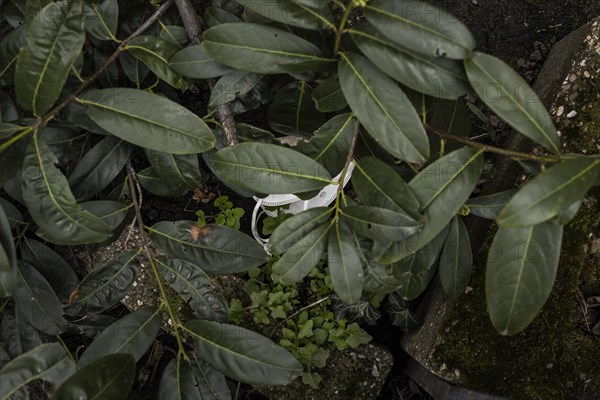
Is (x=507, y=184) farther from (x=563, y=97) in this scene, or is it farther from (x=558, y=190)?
(x=558, y=190)

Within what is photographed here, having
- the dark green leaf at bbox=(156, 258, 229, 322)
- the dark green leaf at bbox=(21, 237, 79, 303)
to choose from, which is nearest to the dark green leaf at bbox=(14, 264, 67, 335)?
the dark green leaf at bbox=(21, 237, 79, 303)

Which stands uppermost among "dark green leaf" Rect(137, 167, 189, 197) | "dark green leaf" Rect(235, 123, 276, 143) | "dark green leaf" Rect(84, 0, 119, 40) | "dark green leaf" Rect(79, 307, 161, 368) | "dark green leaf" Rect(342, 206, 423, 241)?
"dark green leaf" Rect(84, 0, 119, 40)

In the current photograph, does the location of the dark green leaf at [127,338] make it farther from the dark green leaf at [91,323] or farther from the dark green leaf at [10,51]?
the dark green leaf at [10,51]

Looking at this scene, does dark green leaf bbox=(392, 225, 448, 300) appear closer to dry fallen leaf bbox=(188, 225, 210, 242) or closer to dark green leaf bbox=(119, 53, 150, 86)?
dry fallen leaf bbox=(188, 225, 210, 242)

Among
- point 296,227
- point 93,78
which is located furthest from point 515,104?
point 93,78

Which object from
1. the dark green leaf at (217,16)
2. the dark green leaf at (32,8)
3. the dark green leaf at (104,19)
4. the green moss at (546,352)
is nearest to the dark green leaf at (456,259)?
the green moss at (546,352)

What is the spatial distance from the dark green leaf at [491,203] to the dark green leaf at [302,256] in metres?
0.43

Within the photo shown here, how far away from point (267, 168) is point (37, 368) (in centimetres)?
71

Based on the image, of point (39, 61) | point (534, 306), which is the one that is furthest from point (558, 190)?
point (39, 61)

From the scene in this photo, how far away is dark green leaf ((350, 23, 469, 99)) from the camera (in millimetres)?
1241

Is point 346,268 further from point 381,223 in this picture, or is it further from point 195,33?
point 195,33

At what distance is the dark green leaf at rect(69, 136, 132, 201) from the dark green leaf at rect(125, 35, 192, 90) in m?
0.29

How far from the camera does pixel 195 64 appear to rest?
4.95ft

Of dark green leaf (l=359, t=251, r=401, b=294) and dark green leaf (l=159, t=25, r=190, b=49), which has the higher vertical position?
dark green leaf (l=159, t=25, r=190, b=49)
